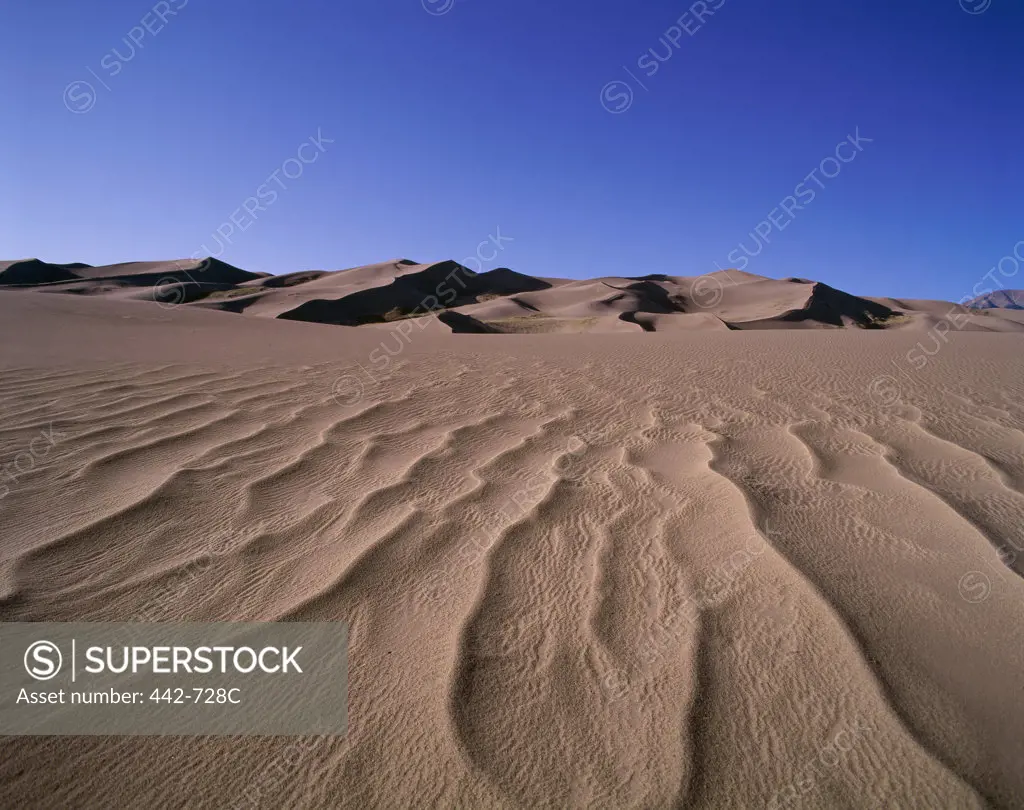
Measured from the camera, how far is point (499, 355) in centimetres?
562

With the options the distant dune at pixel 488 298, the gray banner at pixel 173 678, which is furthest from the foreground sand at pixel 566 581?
the distant dune at pixel 488 298

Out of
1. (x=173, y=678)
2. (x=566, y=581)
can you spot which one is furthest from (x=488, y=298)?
(x=173, y=678)

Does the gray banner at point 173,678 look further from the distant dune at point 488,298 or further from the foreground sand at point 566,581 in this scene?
the distant dune at point 488,298

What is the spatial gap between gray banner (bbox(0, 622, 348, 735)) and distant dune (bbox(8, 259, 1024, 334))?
42.5 feet

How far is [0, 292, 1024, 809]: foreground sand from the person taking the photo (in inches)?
41.7

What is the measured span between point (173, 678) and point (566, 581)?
0.98 m

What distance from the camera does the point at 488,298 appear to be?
2805 cm

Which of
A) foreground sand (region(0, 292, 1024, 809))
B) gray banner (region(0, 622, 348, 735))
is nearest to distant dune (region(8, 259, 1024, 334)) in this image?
foreground sand (region(0, 292, 1024, 809))

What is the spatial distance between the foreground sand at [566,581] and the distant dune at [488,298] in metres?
11.6

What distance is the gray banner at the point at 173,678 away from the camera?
117cm

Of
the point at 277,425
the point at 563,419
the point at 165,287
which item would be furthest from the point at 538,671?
the point at 165,287

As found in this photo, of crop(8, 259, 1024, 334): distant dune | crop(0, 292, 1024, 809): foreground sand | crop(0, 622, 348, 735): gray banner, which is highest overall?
crop(8, 259, 1024, 334): distant dune

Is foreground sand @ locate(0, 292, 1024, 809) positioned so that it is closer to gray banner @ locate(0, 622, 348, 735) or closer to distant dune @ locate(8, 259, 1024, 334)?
gray banner @ locate(0, 622, 348, 735)

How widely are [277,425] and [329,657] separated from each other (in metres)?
1.91
